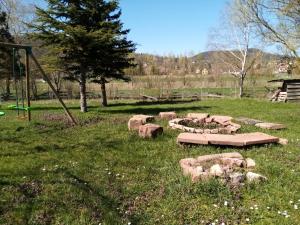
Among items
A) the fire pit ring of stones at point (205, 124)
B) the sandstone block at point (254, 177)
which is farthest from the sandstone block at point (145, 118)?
the sandstone block at point (254, 177)

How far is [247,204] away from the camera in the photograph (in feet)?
18.0

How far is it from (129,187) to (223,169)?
1688 millimetres

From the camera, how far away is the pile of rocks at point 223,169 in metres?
6.21

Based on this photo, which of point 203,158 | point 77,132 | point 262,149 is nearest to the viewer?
point 203,158

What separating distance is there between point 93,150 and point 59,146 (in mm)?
1041

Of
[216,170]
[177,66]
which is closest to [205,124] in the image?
[216,170]

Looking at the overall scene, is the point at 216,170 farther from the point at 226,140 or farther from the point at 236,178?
the point at 226,140

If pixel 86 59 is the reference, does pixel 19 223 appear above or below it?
below

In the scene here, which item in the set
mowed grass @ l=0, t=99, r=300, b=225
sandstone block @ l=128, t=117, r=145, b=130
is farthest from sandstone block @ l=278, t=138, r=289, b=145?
sandstone block @ l=128, t=117, r=145, b=130

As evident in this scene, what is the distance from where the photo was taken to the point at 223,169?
6516mm

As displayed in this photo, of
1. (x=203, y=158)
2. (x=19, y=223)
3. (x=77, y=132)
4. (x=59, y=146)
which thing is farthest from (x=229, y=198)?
(x=77, y=132)

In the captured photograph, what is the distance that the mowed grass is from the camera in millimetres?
5254

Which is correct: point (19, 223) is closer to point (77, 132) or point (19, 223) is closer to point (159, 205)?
point (159, 205)

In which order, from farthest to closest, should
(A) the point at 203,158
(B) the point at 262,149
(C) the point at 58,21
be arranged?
(C) the point at 58,21 → (B) the point at 262,149 → (A) the point at 203,158
